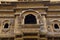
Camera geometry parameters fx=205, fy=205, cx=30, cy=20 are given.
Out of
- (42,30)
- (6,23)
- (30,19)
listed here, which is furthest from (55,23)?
(6,23)

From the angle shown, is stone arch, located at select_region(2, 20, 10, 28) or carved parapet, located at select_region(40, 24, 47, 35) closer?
carved parapet, located at select_region(40, 24, 47, 35)

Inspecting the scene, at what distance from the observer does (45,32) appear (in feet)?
56.4

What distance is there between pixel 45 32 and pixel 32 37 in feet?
4.11

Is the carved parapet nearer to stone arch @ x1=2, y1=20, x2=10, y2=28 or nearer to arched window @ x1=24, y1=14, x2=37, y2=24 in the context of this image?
arched window @ x1=24, y1=14, x2=37, y2=24

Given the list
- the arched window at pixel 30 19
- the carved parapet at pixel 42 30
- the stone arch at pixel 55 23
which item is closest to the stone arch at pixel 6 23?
the arched window at pixel 30 19

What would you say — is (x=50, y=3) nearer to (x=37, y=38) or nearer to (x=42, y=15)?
(x=42, y=15)

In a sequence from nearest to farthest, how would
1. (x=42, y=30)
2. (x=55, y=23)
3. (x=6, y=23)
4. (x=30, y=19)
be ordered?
(x=42, y=30) → (x=30, y=19) → (x=55, y=23) → (x=6, y=23)

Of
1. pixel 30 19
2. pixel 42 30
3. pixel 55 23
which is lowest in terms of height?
pixel 42 30

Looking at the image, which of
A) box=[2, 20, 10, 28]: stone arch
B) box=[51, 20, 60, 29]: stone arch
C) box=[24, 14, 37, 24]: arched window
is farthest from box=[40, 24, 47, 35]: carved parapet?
box=[2, 20, 10, 28]: stone arch

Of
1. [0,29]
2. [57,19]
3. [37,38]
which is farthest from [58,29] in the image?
[0,29]

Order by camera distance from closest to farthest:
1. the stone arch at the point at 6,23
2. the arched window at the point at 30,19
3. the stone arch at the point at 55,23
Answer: the arched window at the point at 30,19 < the stone arch at the point at 55,23 < the stone arch at the point at 6,23

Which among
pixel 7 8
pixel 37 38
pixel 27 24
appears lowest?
pixel 37 38

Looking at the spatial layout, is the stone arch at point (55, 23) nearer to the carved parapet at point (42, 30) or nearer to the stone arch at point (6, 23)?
the carved parapet at point (42, 30)

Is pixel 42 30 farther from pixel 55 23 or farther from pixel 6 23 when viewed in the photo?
pixel 6 23
